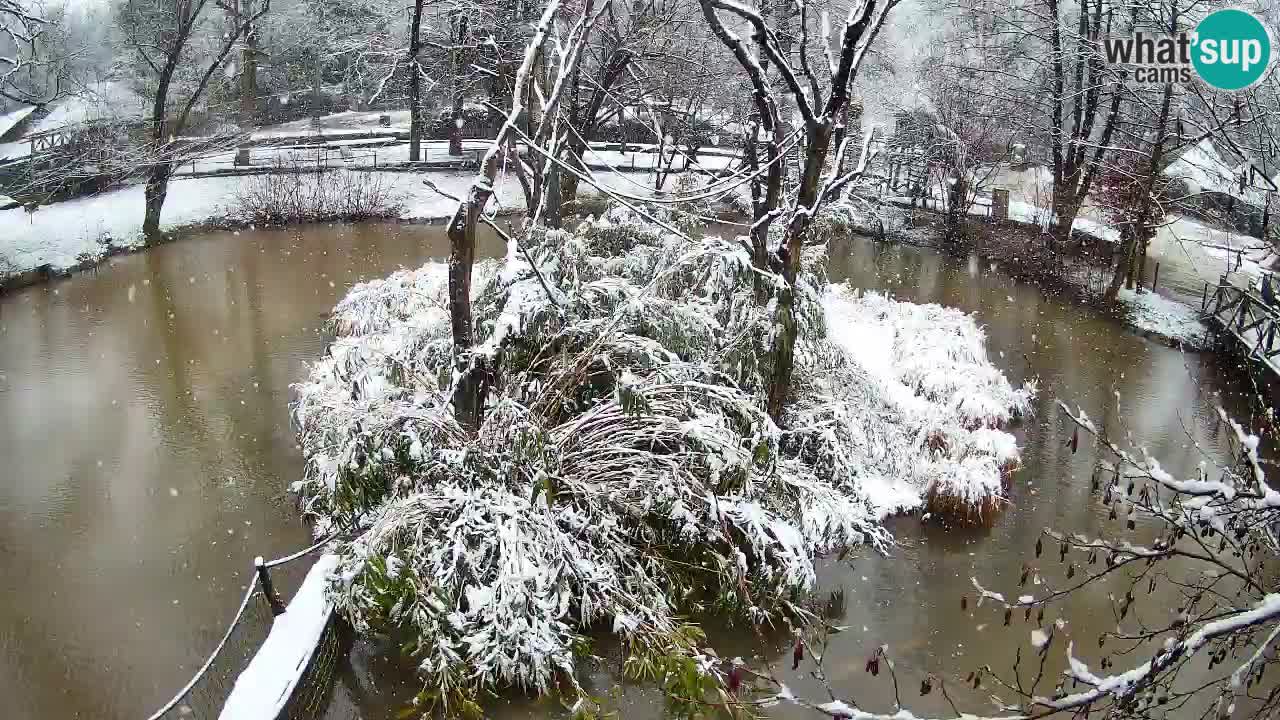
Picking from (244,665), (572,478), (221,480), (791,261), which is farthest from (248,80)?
(572,478)

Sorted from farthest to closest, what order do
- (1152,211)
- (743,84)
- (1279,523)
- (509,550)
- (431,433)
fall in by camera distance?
(743,84) < (1152,211) < (431,433) < (509,550) < (1279,523)

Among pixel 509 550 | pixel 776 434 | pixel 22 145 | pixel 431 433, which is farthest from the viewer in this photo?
pixel 22 145

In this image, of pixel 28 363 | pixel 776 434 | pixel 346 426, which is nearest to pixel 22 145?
pixel 28 363

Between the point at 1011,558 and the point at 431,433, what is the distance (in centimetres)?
567

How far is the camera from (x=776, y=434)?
6.74 metres

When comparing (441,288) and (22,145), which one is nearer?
(441,288)

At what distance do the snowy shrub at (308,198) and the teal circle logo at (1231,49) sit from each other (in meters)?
16.6

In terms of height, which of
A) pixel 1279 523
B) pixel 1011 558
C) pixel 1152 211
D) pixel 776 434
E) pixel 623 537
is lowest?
pixel 1011 558

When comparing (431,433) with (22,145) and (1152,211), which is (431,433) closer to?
(1152,211)

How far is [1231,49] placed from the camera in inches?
542

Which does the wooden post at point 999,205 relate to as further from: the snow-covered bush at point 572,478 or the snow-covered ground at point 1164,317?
the snow-covered bush at point 572,478

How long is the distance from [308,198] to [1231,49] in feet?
59.8

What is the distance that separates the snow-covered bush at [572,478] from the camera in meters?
5.66

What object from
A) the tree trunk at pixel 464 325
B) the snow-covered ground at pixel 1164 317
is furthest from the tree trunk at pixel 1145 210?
the tree trunk at pixel 464 325
